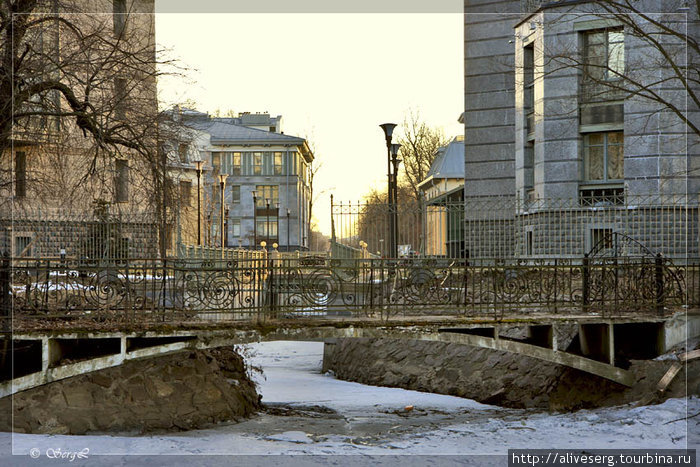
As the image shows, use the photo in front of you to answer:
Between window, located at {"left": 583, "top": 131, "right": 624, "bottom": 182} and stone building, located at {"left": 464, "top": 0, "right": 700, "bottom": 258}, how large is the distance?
3 centimetres

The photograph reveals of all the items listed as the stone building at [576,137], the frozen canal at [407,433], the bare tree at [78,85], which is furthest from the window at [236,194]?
the bare tree at [78,85]

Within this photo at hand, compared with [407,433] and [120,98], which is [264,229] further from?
[407,433]

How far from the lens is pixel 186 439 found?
12.2 metres

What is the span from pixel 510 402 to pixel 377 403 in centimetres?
304

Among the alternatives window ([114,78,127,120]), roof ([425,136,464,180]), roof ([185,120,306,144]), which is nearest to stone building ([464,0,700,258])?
window ([114,78,127,120])

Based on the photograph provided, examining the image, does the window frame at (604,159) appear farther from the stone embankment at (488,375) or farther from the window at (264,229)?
the window at (264,229)

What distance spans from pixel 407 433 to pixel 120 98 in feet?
25.3

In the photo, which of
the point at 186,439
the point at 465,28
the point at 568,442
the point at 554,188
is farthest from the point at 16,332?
the point at 465,28

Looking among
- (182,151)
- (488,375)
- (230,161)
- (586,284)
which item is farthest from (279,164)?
(586,284)

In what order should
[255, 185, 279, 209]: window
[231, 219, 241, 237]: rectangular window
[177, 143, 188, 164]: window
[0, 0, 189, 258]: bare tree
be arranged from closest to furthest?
1. [0, 0, 189, 258]: bare tree
2. [177, 143, 188, 164]: window
3. [255, 185, 279, 209]: window
4. [231, 219, 241, 237]: rectangular window

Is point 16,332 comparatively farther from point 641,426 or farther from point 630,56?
point 630,56

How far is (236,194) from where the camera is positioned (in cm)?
7706

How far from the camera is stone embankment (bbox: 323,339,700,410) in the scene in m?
13.5

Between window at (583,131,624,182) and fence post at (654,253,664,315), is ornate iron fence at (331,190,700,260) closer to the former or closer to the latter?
window at (583,131,624,182)
